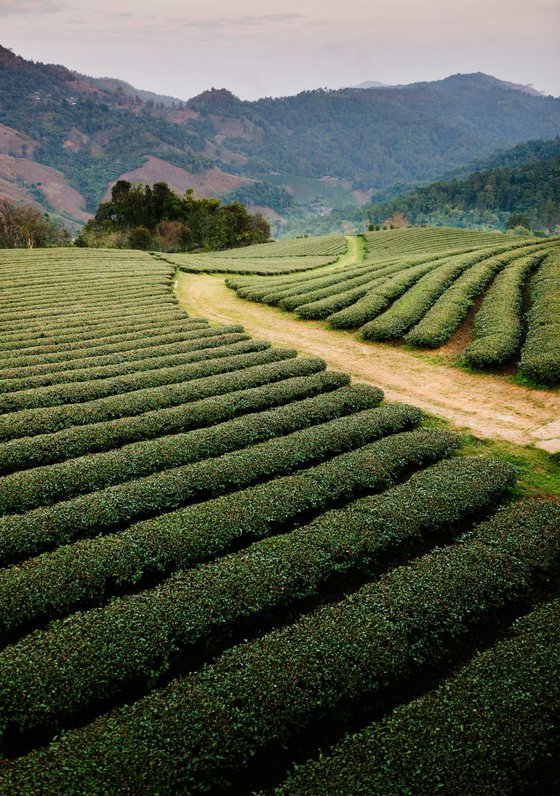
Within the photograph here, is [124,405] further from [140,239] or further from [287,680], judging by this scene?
[140,239]

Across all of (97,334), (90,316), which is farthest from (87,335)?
(90,316)

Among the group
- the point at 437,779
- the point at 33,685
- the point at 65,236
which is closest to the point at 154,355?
the point at 33,685

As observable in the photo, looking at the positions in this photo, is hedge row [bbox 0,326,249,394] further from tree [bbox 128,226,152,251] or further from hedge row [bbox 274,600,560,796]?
tree [bbox 128,226,152,251]

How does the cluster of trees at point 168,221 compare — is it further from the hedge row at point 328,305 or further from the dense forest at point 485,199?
the dense forest at point 485,199

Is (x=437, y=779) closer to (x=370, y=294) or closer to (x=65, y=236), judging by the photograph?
(x=370, y=294)

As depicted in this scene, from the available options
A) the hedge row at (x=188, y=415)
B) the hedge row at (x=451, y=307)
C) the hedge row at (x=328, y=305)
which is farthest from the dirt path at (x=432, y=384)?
the hedge row at (x=188, y=415)

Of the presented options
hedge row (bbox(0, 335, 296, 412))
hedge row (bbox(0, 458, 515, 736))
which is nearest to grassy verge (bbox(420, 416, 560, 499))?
hedge row (bbox(0, 458, 515, 736))
